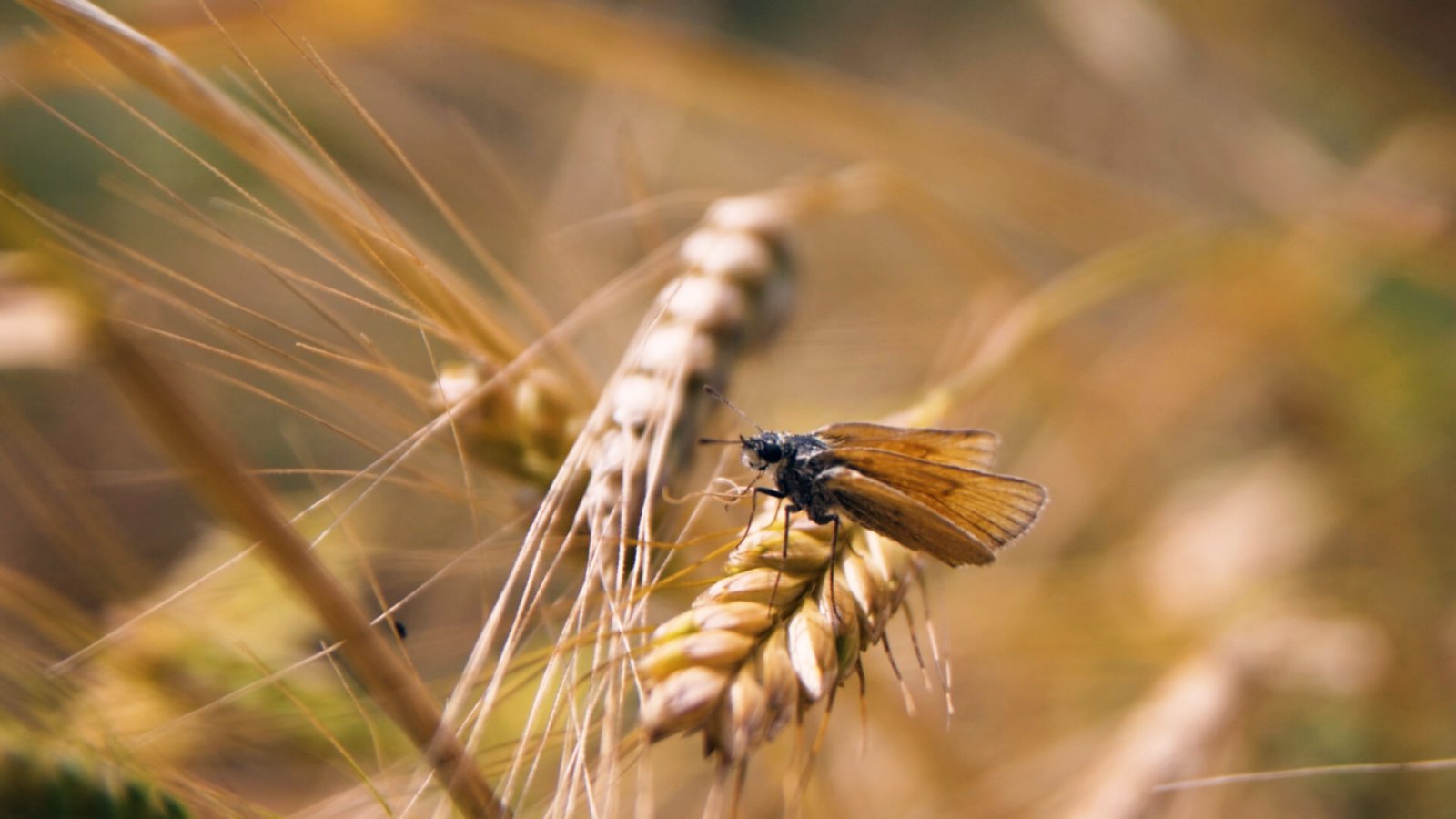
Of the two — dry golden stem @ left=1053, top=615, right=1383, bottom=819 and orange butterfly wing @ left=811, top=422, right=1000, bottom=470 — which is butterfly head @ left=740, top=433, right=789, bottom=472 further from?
dry golden stem @ left=1053, top=615, right=1383, bottom=819

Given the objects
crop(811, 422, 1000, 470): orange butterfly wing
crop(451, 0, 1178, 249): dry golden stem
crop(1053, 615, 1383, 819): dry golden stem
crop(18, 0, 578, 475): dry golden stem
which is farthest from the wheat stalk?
crop(1053, 615, 1383, 819): dry golden stem

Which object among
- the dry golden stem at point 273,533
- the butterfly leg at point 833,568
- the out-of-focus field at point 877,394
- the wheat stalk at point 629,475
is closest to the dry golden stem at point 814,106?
the out-of-focus field at point 877,394

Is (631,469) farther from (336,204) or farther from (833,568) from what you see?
(336,204)

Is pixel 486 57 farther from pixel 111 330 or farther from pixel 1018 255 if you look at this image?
pixel 111 330

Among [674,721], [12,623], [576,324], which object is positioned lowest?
[674,721]

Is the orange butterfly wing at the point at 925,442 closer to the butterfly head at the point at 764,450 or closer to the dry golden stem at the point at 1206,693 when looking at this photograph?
the butterfly head at the point at 764,450

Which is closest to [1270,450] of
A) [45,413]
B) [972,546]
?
[972,546]
